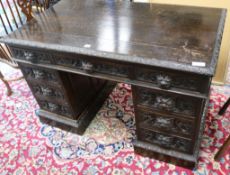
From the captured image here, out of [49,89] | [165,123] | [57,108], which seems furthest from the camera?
[57,108]

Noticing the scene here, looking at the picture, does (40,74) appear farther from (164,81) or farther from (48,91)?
(164,81)

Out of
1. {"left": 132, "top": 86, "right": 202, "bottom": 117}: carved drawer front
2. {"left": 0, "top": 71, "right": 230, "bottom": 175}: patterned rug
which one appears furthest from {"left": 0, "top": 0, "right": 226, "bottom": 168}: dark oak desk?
{"left": 0, "top": 71, "right": 230, "bottom": 175}: patterned rug

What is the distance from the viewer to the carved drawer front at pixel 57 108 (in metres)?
1.58

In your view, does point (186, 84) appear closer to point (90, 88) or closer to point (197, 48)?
point (197, 48)

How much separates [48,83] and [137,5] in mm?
772

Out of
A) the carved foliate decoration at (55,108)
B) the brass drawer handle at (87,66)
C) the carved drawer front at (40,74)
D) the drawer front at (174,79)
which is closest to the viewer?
the drawer front at (174,79)

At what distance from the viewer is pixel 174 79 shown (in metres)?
1.00

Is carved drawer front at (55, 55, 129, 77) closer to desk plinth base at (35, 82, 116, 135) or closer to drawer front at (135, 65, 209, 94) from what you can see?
drawer front at (135, 65, 209, 94)

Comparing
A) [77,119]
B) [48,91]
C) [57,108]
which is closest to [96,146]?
[77,119]

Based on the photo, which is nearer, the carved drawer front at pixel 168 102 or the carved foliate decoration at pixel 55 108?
the carved drawer front at pixel 168 102

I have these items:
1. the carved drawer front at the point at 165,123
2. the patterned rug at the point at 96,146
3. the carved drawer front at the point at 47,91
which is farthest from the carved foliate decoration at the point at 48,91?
the carved drawer front at the point at 165,123

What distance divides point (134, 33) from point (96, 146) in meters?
0.84

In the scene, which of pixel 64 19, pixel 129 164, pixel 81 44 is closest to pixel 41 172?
pixel 129 164

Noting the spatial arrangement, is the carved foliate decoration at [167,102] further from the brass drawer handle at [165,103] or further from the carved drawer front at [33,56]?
the carved drawer front at [33,56]
